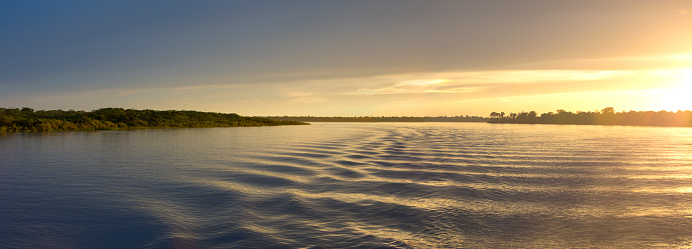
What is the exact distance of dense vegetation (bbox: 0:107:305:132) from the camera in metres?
51.2

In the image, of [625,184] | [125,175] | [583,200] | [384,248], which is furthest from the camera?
[125,175]

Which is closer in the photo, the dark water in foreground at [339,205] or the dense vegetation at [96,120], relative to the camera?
the dark water in foreground at [339,205]

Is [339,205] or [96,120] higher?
[96,120]

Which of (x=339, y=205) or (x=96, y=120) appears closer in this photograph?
(x=339, y=205)

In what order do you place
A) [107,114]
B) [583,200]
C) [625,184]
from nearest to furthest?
[583,200] < [625,184] < [107,114]

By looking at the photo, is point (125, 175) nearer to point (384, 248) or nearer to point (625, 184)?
point (384, 248)

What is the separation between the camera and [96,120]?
207ft

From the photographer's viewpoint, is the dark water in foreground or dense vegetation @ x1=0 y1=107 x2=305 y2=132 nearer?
the dark water in foreground

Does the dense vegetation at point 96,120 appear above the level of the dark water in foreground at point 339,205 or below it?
above

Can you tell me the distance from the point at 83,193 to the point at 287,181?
22.6 feet

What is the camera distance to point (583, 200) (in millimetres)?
11625

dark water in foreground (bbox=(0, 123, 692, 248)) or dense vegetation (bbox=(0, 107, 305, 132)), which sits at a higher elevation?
dense vegetation (bbox=(0, 107, 305, 132))

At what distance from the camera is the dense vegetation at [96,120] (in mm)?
51250

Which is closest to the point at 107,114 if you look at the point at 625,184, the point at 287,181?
the point at 287,181
